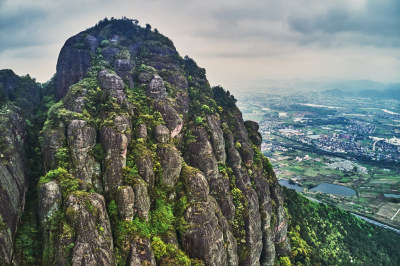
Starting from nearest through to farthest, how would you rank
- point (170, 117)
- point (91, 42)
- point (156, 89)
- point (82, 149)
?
point (82, 149) < point (170, 117) < point (156, 89) < point (91, 42)

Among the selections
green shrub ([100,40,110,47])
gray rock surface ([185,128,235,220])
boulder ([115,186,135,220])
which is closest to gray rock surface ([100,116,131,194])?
boulder ([115,186,135,220])

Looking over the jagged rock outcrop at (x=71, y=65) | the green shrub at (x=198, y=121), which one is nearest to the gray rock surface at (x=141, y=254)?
the green shrub at (x=198, y=121)

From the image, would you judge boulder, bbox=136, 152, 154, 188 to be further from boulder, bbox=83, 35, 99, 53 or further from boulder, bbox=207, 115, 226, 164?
boulder, bbox=83, 35, 99, 53

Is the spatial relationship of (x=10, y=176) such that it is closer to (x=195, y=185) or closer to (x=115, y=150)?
(x=115, y=150)

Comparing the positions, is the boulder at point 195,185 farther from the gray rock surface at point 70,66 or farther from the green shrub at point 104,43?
the green shrub at point 104,43

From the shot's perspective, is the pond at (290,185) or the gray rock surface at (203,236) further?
the pond at (290,185)

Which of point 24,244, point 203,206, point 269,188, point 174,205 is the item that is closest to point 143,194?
point 174,205

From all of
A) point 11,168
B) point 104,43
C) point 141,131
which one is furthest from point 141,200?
point 104,43
